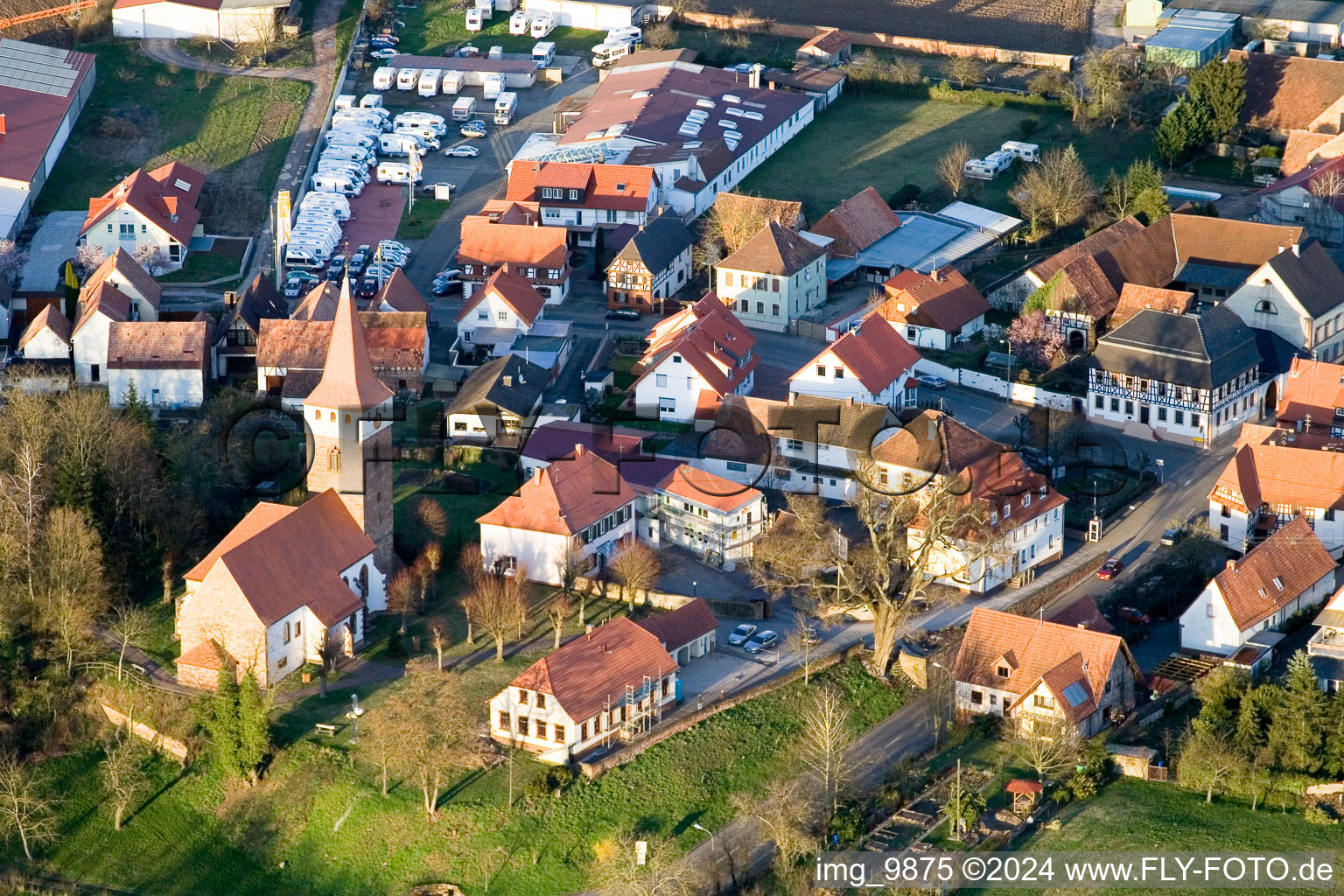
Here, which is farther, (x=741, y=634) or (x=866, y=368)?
(x=866, y=368)

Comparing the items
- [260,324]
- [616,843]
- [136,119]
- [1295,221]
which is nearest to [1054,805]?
[616,843]

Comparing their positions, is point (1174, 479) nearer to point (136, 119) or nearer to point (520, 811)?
point (520, 811)

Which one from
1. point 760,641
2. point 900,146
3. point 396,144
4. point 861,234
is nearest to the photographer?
point 760,641

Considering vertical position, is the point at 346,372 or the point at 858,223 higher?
the point at 346,372

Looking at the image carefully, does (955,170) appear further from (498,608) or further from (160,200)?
(498,608)

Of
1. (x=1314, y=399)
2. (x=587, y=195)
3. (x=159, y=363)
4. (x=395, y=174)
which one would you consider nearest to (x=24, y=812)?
(x=159, y=363)

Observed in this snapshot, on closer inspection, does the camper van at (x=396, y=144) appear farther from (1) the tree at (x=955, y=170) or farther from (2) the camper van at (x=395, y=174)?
(1) the tree at (x=955, y=170)
